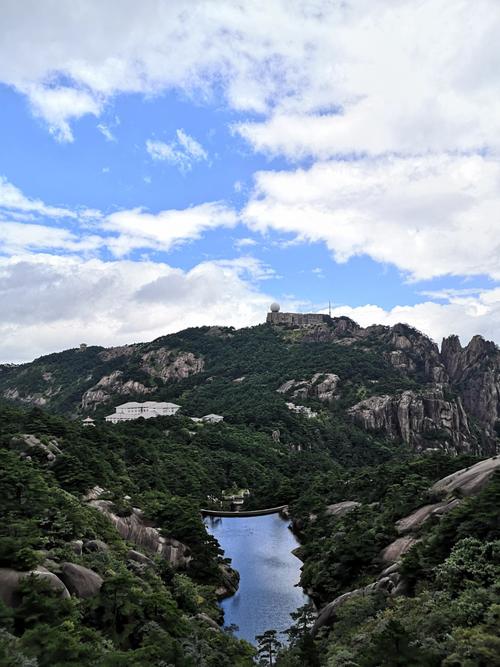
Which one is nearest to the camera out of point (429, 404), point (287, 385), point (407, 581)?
point (407, 581)

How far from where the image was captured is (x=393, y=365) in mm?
195625

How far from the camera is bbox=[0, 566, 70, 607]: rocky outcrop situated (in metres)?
25.0

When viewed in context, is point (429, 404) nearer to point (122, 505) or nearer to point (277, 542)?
point (277, 542)

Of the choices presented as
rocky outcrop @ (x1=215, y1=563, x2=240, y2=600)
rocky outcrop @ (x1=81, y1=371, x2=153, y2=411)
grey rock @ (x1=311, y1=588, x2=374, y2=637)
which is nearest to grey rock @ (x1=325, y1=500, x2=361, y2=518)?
rocky outcrop @ (x1=215, y1=563, x2=240, y2=600)

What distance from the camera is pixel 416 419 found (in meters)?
148

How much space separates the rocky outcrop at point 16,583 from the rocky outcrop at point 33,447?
88.1ft

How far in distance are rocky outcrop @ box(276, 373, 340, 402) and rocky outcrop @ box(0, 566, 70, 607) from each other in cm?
13466

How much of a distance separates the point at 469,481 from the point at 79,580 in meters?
30.5

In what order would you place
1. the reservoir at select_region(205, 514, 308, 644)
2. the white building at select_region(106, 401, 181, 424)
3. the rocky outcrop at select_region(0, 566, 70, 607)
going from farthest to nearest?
the white building at select_region(106, 401, 181, 424)
the reservoir at select_region(205, 514, 308, 644)
the rocky outcrop at select_region(0, 566, 70, 607)

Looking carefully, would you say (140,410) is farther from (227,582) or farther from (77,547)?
(77,547)

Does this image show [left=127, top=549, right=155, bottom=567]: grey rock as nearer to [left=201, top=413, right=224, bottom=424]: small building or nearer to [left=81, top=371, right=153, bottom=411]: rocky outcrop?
[left=201, top=413, right=224, bottom=424]: small building

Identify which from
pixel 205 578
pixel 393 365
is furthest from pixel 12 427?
pixel 393 365

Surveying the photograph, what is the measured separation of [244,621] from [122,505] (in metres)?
15.4

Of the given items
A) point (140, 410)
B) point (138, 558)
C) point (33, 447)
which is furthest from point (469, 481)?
point (140, 410)
